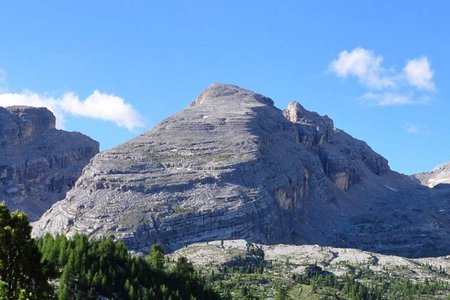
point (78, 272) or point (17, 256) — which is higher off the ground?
point (17, 256)

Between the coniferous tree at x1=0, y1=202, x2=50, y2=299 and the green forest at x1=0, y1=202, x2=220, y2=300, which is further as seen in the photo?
the green forest at x1=0, y1=202, x2=220, y2=300

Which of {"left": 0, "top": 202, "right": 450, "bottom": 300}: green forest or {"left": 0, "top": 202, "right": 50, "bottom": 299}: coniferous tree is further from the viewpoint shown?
{"left": 0, "top": 202, "right": 450, "bottom": 300}: green forest

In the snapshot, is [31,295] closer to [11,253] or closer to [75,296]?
[11,253]

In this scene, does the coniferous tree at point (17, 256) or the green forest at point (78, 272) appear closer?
the coniferous tree at point (17, 256)

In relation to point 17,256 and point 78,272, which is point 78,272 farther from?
point 17,256

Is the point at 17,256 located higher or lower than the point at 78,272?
higher

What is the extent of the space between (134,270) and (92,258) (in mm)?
8093

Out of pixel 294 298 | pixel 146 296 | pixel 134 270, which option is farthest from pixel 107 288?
pixel 294 298

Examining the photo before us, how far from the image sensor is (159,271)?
130250mm

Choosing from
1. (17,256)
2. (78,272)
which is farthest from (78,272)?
(17,256)

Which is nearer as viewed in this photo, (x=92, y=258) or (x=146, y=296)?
(x=146, y=296)

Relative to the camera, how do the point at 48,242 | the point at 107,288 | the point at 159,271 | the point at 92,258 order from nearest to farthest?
the point at 107,288, the point at 92,258, the point at 48,242, the point at 159,271

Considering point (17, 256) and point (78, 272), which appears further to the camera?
point (78, 272)

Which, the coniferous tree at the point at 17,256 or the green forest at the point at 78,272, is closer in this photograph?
the coniferous tree at the point at 17,256
